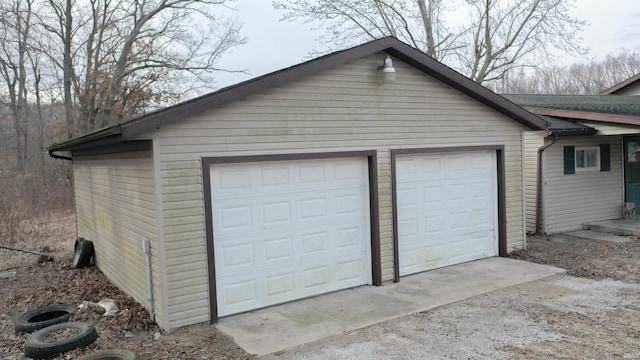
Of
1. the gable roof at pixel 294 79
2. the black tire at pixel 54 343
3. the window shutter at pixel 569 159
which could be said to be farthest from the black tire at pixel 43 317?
the window shutter at pixel 569 159

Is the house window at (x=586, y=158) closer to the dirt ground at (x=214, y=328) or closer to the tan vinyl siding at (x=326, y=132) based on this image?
the dirt ground at (x=214, y=328)

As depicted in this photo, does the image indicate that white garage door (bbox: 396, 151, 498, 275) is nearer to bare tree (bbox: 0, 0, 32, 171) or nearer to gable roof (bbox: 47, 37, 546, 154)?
gable roof (bbox: 47, 37, 546, 154)

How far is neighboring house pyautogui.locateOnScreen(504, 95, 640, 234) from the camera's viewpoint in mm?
10742

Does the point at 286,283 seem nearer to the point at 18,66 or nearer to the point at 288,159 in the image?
the point at 288,159

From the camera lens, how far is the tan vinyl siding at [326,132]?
5641 millimetres

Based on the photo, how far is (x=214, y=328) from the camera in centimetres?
565

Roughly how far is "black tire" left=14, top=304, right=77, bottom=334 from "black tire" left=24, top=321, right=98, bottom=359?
423 millimetres

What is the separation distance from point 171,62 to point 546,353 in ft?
73.0

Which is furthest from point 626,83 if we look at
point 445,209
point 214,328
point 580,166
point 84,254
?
point 84,254

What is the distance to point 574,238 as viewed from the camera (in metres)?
10.5

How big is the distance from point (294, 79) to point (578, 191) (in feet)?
27.2

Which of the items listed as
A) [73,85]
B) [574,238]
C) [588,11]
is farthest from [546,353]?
[73,85]

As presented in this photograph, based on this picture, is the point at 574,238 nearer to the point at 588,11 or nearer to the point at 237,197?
the point at 237,197

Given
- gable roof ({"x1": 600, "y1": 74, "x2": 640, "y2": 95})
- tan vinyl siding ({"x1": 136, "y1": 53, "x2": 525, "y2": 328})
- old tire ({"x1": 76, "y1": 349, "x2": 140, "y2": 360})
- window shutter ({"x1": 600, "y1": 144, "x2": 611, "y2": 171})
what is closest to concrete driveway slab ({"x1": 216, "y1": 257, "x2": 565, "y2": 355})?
tan vinyl siding ({"x1": 136, "y1": 53, "x2": 525, "y2": 328})
